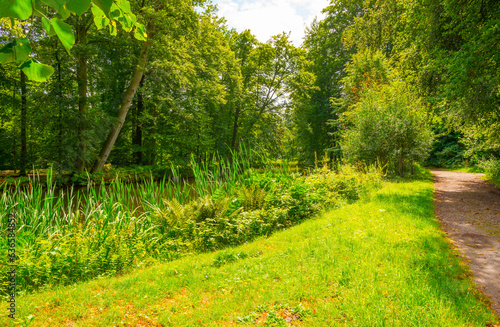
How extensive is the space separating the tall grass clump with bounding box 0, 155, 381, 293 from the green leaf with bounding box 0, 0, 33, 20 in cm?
336

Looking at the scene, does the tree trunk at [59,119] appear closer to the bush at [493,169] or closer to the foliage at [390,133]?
the foliage at [390,133]

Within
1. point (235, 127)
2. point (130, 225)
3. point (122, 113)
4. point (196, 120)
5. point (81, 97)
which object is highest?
point (235, 127)

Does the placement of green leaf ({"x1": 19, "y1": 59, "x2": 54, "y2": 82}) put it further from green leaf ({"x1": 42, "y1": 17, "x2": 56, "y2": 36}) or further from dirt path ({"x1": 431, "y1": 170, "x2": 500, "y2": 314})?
dirt path ({"x1": 431, "y1": 170, "x2": 500, "y2": 314})

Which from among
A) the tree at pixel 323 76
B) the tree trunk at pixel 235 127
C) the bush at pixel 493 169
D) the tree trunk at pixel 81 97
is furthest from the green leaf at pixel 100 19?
the tree at pixel 323 76

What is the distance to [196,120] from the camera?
16.5 m

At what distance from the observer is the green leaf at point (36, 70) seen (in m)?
1.10

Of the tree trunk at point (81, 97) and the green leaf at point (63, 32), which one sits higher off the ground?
the tree trunk at point (81, 97)

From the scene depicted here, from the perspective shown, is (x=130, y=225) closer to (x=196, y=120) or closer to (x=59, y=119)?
(x=59, y=119)

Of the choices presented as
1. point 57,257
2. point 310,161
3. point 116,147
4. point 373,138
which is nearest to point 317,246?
point 57,257

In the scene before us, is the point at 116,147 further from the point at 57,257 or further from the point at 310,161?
the point at 310,161

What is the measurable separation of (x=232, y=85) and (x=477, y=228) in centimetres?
1759

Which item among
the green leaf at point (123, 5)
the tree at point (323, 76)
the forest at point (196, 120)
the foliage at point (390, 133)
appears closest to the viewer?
the green leaf at point (123, 5)

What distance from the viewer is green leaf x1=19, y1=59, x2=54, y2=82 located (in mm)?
1099

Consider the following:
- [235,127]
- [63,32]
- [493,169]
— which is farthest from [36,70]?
[235,127]
